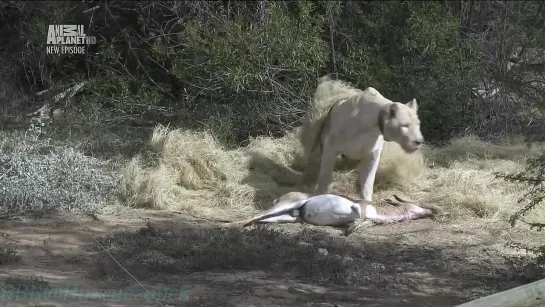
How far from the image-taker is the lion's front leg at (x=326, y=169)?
7848mm

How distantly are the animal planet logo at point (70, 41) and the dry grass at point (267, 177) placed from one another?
140 inches

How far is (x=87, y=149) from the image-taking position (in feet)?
29.4

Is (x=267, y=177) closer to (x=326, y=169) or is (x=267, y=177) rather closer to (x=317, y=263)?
(x=326, y=169)

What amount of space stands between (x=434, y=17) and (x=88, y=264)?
6.88 metres

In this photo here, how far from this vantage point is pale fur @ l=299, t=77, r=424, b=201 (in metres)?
7.31

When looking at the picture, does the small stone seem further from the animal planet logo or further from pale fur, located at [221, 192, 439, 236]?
the animal planet logo

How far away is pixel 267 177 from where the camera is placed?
8594mm

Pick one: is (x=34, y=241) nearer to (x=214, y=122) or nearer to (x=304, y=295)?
(x=304, y=295)

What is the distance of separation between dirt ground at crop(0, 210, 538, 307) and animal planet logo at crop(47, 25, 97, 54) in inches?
216

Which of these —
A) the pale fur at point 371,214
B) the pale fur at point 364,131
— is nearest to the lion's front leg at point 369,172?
the pale fur at point 364,131

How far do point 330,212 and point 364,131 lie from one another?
1.03 m

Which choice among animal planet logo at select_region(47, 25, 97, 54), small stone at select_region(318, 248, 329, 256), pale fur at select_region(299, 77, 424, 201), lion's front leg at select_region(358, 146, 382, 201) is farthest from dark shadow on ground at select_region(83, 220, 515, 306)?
animal planet logo at select_region(47, 25, 97, 54)

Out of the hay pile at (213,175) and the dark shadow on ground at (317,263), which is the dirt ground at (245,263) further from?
the hay pile at (213,175)

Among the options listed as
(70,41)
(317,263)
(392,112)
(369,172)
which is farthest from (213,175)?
(70,41)
